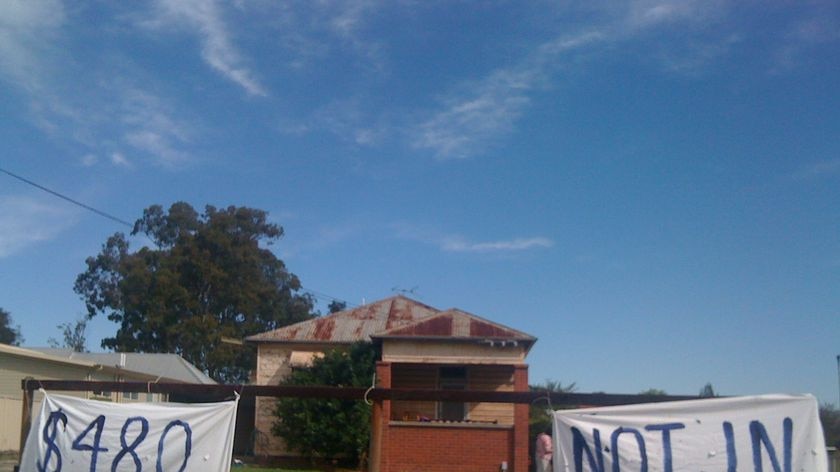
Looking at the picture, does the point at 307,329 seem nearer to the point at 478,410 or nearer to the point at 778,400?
the point at 478,410

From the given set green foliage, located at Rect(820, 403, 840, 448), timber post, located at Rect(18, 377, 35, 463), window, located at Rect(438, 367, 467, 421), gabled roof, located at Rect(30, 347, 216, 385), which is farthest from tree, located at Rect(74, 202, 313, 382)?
timber post, located at Rect(18, 377, 35, 463)

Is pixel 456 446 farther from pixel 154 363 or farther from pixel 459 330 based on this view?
pixel 154 363

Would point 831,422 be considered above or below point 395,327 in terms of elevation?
below

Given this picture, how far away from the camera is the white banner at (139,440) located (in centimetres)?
845

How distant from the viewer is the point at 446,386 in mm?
25938

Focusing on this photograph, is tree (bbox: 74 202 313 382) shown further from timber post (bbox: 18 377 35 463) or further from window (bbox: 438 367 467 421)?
timber post (bbox: 18 377 35 463)

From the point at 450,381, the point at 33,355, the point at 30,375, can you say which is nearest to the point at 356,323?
the point at 450,381

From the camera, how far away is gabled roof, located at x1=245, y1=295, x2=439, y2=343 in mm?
30316

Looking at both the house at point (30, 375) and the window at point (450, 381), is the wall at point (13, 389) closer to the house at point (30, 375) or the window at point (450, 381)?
the house at point (30, 375)

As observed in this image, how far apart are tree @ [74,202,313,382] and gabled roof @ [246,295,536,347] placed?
71.9 ft

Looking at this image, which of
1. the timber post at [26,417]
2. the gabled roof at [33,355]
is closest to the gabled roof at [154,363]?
the gabled roof at [33,355]

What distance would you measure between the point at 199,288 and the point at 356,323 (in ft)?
77.9

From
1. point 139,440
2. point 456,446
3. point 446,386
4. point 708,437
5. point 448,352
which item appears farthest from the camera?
point 446,386

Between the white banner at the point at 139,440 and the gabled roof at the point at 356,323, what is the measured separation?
20.4 metres
